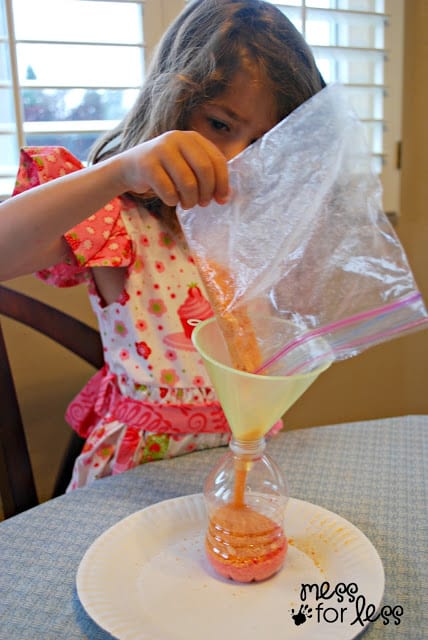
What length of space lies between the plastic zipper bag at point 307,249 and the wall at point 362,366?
64cm

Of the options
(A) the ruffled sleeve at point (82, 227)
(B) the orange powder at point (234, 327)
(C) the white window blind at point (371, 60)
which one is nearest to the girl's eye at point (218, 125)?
(A) the ruffled sleeve at point (82, 227)

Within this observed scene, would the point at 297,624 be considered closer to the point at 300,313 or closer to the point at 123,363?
the point at 300,313

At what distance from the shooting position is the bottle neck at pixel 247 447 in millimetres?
531

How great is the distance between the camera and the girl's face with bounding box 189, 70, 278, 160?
31.0 inches

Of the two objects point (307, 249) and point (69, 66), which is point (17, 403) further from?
point (69, 66)

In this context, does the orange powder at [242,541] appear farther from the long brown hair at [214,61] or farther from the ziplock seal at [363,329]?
the long brown hair at [214,61]

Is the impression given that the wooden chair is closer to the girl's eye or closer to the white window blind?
the girl's eye

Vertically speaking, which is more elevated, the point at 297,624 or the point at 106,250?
the point at 106,250

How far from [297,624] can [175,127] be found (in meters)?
0.58

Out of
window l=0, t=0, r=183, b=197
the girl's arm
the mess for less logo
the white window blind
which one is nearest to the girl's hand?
A: the girl's arm

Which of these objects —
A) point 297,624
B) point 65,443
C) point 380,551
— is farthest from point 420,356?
point 297,624

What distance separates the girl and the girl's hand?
0.18 metres

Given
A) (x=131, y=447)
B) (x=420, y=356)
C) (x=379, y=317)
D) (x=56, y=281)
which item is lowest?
(x=420, y=356)

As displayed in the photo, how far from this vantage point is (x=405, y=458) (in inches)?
28.9
